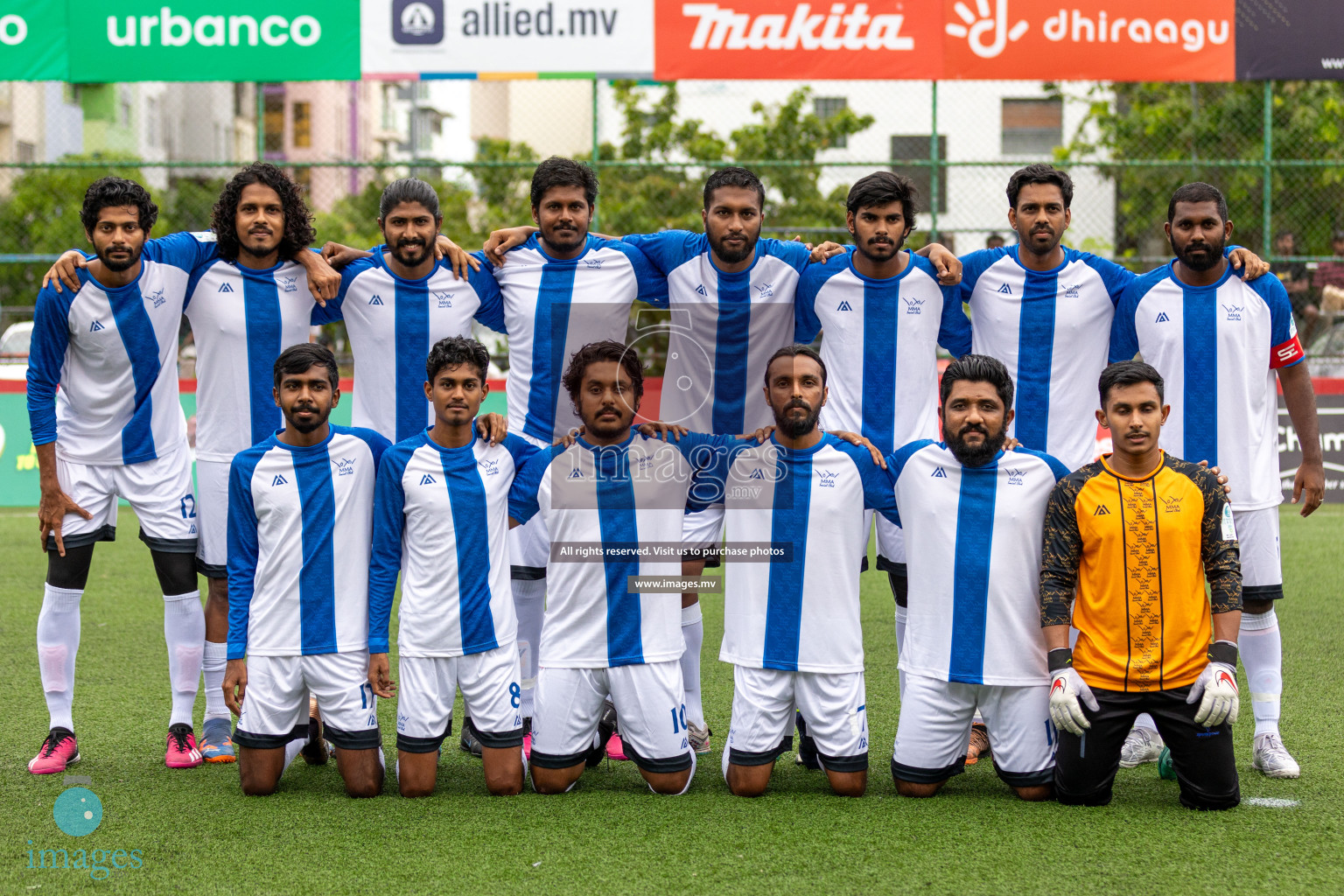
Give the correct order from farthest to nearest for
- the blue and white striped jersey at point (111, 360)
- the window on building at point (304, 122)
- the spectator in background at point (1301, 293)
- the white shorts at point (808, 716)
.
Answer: the window on building at point (304, 122) → the spectator in background at point (1301, 293) → the blue and white striped jersey at point (111, 360) → the white shorts at point (808, 716)

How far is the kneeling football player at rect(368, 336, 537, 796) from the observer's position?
3824 millimetres

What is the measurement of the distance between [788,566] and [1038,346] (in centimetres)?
122

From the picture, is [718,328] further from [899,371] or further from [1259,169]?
[1259,169]

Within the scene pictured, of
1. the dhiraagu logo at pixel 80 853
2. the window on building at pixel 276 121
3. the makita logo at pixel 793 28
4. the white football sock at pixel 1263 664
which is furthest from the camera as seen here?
the window on building at pixel 276 121

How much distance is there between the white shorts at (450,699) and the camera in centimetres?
383

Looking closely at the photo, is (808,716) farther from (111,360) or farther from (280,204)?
(111,360)

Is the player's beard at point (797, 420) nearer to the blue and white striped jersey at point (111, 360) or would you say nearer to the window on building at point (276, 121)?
the blue and white striped jersey at point (111, 360)

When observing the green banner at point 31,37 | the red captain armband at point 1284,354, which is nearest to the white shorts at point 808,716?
the red captain armband at point 1284,354

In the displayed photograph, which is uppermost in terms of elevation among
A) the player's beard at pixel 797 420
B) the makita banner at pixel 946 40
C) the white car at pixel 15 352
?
the makita banner at pixel 946 40

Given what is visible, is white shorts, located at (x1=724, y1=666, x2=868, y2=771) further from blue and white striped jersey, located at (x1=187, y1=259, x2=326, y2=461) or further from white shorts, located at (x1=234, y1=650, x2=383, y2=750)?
blue and white striped jersey, located at (x1=187, y1=259, x2=326, y2=461)

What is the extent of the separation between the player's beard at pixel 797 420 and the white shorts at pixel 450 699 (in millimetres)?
1111

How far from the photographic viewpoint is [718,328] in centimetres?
439

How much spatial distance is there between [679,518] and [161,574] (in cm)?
184

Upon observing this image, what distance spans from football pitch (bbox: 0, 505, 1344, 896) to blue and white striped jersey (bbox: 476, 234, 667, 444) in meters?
1.26
